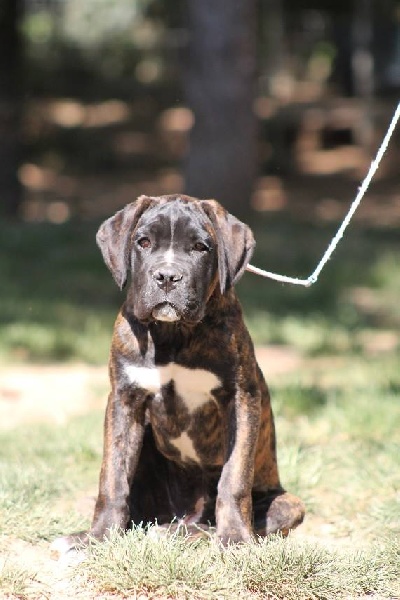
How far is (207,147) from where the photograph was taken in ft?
44.9

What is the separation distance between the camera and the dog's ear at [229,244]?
4371mm

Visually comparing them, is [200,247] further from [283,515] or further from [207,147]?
[207,147]

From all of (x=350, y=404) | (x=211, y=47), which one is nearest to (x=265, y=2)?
(x=211, y=47)

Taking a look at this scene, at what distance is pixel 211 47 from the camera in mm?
13250

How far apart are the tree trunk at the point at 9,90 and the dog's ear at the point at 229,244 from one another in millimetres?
11200

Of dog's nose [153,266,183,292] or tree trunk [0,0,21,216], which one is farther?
tree trunk [0,0,21,216]

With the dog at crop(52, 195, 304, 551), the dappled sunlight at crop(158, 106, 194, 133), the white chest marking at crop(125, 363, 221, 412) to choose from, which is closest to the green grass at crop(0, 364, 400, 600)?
the dog at crop(52, 195, 304, 551)

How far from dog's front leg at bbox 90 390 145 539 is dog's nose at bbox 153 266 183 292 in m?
0.51

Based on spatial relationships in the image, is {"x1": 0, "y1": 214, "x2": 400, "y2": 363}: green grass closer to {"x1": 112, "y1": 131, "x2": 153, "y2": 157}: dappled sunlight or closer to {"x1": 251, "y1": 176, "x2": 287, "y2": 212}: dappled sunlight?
{"x1": 251, "y1": 176, "x2": 287, "y2": 212}: dappled sunlight

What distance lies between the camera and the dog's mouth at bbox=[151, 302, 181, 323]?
4.17m

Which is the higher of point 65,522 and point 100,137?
point 65,522

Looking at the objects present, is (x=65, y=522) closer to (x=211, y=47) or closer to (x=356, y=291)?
(x=356, y=291)

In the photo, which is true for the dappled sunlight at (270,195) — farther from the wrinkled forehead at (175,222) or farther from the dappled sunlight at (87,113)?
the wrinkled forehead at (175,222)

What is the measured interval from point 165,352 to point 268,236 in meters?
9.30
